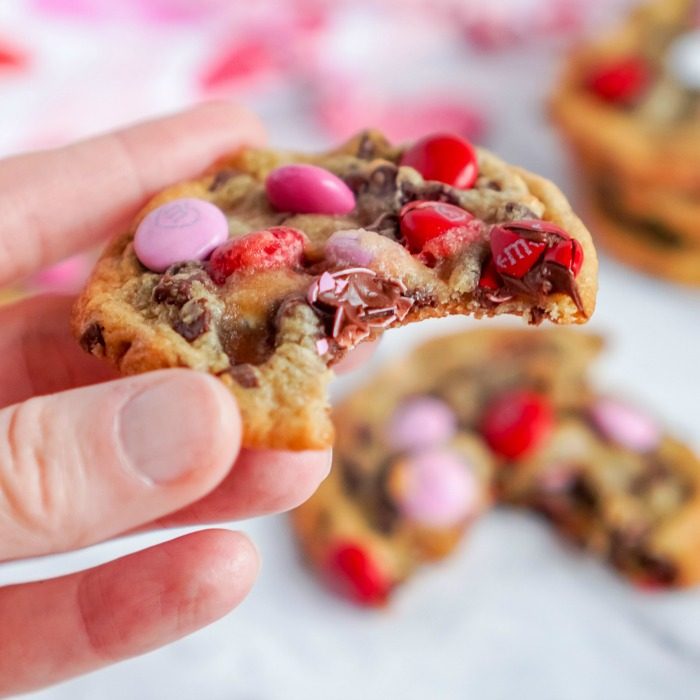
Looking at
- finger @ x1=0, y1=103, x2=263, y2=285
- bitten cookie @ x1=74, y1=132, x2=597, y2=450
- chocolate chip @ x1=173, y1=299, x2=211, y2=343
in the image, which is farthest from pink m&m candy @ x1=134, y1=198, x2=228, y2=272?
finger @ x1=0, y1=103, x2=263, y2=285

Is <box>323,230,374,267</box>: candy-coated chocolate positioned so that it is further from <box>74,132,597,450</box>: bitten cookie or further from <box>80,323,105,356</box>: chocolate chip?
<box>80,323,105,356</box>: chocolate chip

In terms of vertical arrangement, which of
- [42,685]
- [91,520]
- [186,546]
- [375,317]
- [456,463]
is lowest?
[456,463]

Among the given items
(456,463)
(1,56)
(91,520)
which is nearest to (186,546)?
(91,520)

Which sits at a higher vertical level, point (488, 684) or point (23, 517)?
point (23, 517)

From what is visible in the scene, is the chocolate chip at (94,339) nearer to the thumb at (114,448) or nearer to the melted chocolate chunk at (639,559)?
the thumb at (114,448)

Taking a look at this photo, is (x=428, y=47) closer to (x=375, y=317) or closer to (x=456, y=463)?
(x=456, y=463)
